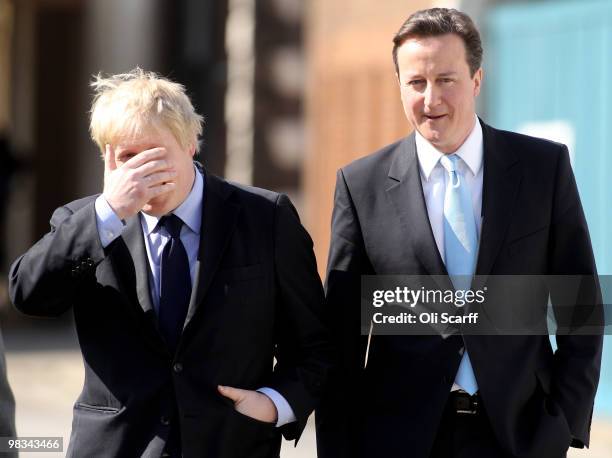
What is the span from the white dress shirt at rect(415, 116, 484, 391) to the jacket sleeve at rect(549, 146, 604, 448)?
22 cm

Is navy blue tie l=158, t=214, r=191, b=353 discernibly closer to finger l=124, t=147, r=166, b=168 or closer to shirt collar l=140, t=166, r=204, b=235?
shirt collar l=140, t=166, r=204, b=235

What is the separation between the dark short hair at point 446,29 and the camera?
3195 millimetres

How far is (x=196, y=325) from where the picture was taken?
3.09 metres

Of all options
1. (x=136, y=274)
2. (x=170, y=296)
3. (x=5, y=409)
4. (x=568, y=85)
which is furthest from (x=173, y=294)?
(x=568, y=85)

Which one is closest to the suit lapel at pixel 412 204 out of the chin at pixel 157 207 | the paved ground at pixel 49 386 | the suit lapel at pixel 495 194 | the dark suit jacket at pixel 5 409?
the suit lapel at pixel 495 194

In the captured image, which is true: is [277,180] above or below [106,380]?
above

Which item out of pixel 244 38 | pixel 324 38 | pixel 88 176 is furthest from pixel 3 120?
pixel 324 38

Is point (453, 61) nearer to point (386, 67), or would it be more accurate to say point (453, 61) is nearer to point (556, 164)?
point (556, 164)

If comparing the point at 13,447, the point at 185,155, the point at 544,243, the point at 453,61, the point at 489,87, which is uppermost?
the point at 489,87

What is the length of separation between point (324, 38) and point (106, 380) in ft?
21.4

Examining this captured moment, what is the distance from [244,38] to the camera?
1068cm

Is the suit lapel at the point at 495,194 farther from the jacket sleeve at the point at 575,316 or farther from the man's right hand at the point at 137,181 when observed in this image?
the man's right hand at the point at 137,181

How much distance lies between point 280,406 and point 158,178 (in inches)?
27.1

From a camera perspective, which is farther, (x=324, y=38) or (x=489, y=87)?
(x=324, y=38)
